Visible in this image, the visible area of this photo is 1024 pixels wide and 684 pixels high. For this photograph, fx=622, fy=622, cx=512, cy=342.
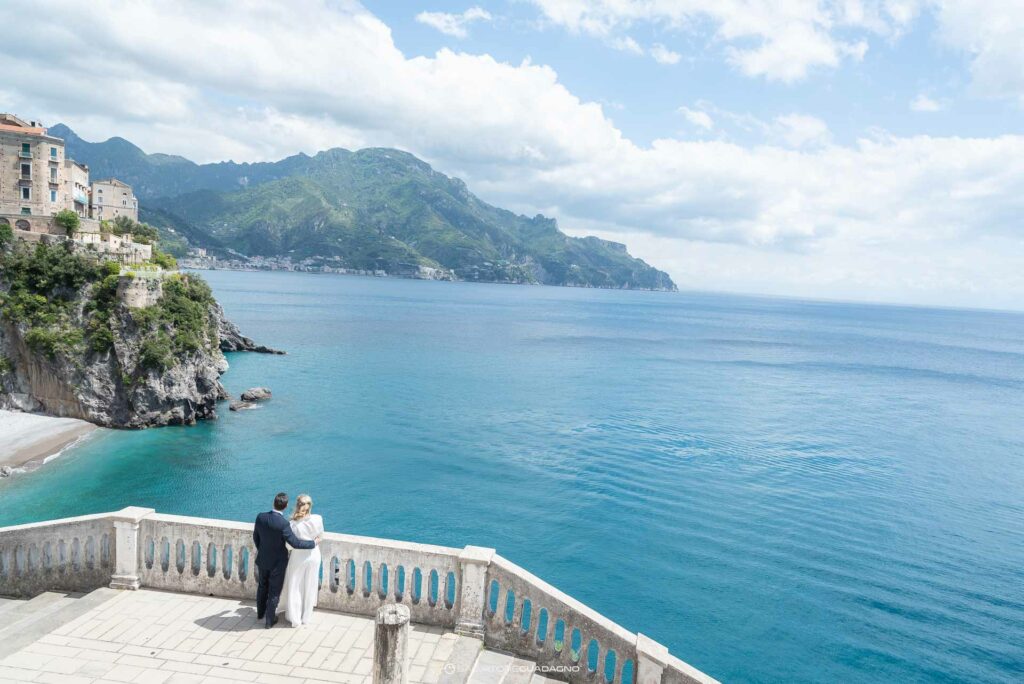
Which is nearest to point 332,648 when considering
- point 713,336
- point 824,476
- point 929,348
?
point 824,476

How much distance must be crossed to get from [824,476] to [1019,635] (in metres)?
18.0

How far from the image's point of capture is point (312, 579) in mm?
10305

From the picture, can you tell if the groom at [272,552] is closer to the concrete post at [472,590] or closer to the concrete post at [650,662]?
the concrete post at [472,590]

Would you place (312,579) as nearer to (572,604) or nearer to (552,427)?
(572,604)

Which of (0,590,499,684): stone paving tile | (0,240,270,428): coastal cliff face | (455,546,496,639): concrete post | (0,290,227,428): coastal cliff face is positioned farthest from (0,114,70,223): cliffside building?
(455,546,496,639): concrete post

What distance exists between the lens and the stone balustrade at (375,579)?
986cm

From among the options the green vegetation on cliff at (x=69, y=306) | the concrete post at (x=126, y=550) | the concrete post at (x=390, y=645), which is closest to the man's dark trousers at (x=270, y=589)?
the concrete post at (x=126, y=550)

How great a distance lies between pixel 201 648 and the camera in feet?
31.5

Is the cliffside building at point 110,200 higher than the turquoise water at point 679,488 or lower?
higher

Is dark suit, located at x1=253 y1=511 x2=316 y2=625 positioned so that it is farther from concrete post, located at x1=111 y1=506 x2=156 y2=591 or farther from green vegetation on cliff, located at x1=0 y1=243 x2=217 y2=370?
green vegetation on cliff, located at x1=0 y1=243 x2=217 y2=370

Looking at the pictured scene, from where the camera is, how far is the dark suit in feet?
32.4

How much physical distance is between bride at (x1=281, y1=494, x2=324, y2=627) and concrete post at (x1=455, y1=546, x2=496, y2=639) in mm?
2417

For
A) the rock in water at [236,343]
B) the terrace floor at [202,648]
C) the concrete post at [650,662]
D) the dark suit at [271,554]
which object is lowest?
the rock in water at [236,343]

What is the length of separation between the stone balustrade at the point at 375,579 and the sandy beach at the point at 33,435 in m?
32.5
